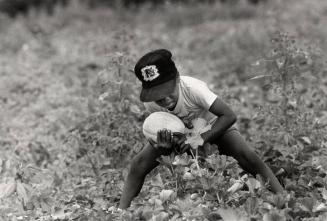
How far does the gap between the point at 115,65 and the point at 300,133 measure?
150cm

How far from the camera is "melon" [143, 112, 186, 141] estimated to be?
391 cm

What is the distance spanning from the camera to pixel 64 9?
11766 millimetres

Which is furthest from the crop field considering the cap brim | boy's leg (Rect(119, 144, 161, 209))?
the cap brim

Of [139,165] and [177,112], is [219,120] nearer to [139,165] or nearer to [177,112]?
[177,112]

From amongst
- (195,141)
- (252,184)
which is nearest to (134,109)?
(195,141)

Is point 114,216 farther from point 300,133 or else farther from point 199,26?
point 199,26

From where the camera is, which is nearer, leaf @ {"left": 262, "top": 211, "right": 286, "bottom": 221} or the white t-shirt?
leaf @ {"left": 262, "top": 211, "right": 286, "bottom": 221}

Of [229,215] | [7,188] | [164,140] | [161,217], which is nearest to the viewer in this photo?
[229,215]

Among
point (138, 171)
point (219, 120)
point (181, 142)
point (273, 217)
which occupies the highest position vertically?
point (219, 120)

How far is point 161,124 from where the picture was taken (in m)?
3.92

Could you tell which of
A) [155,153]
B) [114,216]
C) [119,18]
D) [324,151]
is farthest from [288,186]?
[119,18]

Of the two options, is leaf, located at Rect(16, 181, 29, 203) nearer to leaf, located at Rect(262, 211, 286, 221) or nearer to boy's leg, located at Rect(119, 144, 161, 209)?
boy's leg, located at Rect(119, 144, 161, 209)

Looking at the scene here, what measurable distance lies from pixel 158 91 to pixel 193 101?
0.96ft

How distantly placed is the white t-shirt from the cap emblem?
0.24 m
